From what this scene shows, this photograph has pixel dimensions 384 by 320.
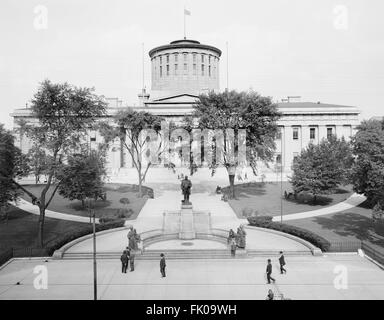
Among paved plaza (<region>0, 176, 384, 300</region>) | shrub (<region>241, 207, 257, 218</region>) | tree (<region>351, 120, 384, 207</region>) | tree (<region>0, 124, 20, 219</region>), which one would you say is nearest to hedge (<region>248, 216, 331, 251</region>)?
paved plaza (<region>0, 176, 384, 300</region>)

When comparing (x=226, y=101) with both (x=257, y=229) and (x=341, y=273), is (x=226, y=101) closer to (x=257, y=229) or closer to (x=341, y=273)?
(x=257, y=229)

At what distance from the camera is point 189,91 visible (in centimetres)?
8694

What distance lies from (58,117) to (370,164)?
821 inches

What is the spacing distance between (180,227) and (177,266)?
25.7ft

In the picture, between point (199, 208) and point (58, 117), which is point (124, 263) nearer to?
point (58, 117)

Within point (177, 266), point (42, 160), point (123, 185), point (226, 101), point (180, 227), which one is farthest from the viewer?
point (123, 185)

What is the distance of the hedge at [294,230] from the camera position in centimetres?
2648

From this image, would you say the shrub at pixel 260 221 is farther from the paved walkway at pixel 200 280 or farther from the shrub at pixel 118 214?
the shrub at pixel 118 214

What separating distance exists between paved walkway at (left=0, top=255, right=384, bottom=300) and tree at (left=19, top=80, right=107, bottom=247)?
6252 mm

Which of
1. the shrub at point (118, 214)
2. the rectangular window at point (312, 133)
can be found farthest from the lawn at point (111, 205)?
the rectangular window at point (312, 133)

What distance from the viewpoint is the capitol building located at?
252 feet

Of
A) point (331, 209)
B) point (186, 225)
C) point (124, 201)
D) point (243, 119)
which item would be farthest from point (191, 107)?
point (186, 225)
